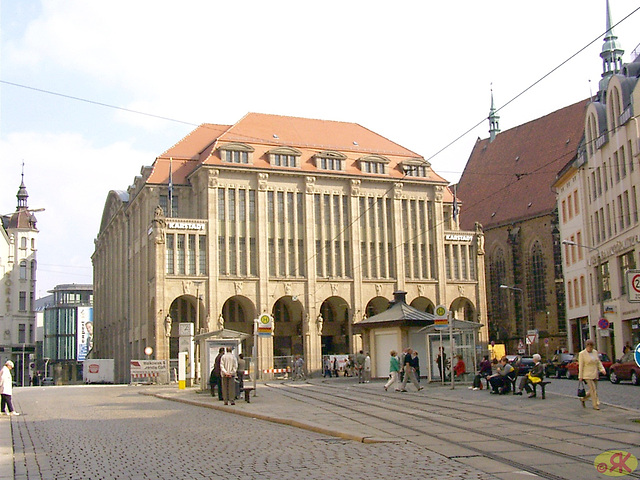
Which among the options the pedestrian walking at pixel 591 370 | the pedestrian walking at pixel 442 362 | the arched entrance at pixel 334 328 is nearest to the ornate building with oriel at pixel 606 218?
the pedestrian walking at pixel 442 362

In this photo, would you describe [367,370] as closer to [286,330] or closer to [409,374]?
[409,374]

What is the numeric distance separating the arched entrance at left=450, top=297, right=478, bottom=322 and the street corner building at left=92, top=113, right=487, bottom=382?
0.24 metres

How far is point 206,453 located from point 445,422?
5837 mm

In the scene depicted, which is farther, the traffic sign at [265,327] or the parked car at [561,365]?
the parked car at [561,365]

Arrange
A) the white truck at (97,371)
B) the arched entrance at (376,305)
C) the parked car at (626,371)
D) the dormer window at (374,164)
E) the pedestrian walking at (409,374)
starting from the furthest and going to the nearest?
the arched entrance at (376,305) < the dormer window at (374,164) < the white truck at (97,371) < the parked car at (626,371) < the pedestrian walking at (409,374)

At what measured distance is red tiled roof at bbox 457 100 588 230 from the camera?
77062mm

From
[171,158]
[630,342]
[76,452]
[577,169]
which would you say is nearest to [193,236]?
[171,158]

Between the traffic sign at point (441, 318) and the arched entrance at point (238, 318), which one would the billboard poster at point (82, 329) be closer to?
the arched entrance at point (238, 318)

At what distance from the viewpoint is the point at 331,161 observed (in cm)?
6506

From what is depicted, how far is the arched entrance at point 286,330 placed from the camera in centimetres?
6606

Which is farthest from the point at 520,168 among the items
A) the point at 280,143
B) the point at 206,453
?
the point at 206,453

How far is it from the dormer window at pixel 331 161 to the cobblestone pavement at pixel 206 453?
153ft

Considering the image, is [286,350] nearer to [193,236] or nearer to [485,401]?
[193,236]

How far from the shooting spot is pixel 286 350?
6662 centimetres
